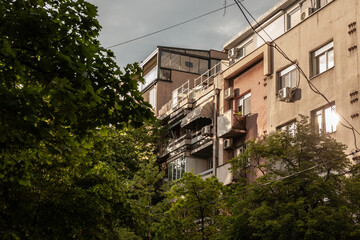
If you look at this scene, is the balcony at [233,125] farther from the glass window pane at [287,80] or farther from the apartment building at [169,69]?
the apartment building at [169,69]

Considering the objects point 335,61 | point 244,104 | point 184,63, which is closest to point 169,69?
point 184,63

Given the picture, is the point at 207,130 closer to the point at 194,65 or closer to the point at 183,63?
the point at 183,63

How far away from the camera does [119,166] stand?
125 ft

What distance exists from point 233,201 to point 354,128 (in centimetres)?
494

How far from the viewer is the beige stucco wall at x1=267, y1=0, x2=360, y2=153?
24.1 metres

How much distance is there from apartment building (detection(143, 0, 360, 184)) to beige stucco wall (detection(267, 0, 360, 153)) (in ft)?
0.12

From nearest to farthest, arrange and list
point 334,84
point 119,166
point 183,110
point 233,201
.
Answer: point 233,201 < point 334,84 < point 119,166 < point 183,110

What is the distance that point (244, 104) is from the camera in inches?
1323

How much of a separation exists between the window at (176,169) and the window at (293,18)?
12572mm

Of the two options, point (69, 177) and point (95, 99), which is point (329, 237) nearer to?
point (69, 177)

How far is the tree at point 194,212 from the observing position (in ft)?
84.7

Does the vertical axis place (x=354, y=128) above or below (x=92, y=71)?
above

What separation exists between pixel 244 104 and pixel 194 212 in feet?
28.4

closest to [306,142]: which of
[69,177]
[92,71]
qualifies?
[69,177]
